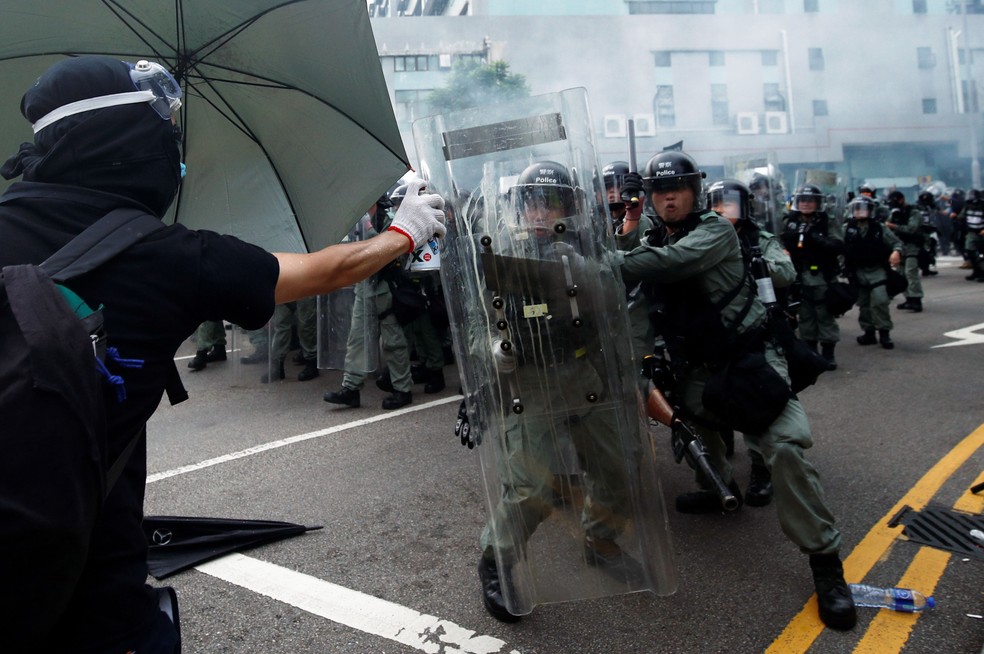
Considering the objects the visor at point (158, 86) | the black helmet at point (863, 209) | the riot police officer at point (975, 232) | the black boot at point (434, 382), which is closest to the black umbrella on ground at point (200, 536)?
the visor at point (158, 86)

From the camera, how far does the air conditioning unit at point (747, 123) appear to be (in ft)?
95.1

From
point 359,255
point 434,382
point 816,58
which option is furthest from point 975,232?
point 816,58

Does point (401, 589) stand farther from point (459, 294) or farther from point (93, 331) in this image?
point (93, 331)

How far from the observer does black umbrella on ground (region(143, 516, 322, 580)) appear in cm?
327

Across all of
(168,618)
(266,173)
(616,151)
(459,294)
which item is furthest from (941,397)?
(616,151)

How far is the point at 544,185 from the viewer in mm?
2385

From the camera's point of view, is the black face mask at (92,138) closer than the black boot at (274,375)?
Yes

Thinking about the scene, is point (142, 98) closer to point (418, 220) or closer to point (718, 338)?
point (418, 220)

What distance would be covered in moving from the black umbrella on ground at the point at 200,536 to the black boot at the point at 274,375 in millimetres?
3836

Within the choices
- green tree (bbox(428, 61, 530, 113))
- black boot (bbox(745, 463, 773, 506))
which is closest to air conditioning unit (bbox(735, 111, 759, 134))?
green tree (bbox(428, 61, 530, 113))

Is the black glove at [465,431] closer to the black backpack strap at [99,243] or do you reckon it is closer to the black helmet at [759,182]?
the black backpack strap at [99,243]

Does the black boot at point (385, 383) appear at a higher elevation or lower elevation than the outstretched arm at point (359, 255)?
lower

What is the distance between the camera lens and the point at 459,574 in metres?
3.05

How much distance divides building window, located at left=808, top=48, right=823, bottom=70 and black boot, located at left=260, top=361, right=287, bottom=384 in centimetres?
2739
